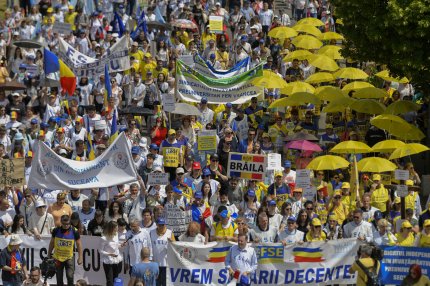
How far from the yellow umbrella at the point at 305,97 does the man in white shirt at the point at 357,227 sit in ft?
23.5

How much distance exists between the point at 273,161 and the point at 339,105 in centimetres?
405

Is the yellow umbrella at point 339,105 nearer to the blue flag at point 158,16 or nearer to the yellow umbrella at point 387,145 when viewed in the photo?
the yellow umbrella at point 387,145

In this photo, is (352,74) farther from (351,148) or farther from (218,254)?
(218,254)

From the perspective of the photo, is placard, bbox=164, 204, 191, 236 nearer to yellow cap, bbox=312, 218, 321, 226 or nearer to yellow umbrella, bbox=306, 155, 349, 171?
yellow cap, bbox=312, 218, 321, 226

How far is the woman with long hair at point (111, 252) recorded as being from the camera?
25.9 meters

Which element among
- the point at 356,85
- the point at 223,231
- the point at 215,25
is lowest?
the point at 223,231

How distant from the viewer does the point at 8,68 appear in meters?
38.6

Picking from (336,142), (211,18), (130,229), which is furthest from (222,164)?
(211,18)

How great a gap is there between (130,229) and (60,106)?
869cm

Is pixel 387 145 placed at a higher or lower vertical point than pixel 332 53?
lower

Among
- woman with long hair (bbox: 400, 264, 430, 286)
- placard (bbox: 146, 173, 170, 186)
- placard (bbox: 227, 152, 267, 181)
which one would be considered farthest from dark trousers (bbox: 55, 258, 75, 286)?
woman with long hair (bbox: 400, 264, 430, 286)

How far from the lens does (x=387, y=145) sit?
99.3ft

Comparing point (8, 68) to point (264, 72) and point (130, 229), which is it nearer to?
point (264, 72)

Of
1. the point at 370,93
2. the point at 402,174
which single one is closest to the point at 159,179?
the point at 402,174
